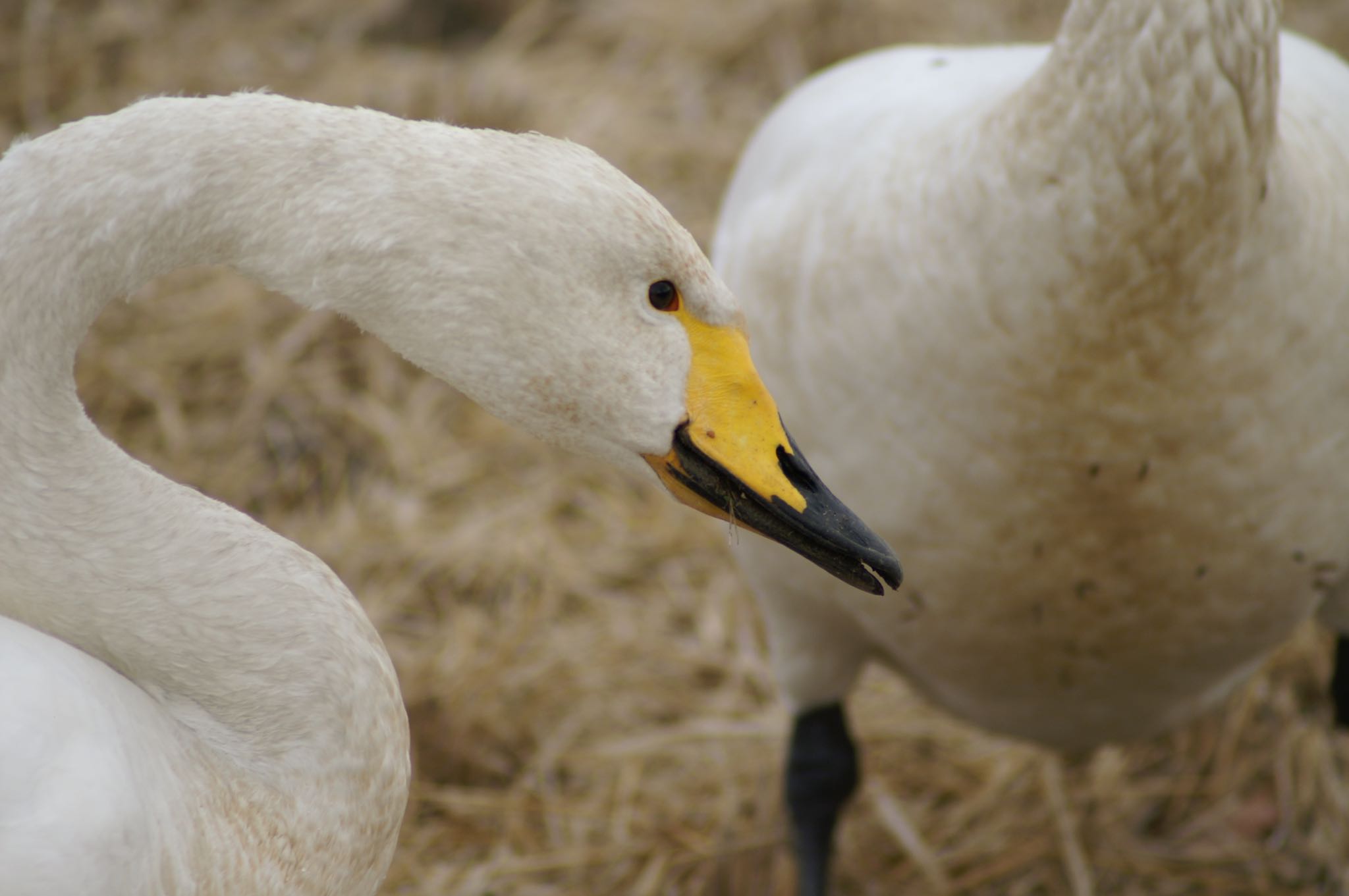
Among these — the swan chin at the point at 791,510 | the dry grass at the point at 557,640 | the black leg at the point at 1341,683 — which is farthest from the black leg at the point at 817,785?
the swan chin at the point at 791,510

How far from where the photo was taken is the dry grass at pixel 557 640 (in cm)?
229

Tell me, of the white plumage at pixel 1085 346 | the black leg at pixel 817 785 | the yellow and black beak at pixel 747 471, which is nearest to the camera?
the yellow and black beak at pixel 747 471

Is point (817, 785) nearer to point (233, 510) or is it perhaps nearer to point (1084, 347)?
point (1084, 347)

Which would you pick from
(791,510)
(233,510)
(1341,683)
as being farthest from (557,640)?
(791,510)

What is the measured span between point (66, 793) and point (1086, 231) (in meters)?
1.00

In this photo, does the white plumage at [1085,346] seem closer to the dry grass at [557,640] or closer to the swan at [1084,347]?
the swan at [1084,347]

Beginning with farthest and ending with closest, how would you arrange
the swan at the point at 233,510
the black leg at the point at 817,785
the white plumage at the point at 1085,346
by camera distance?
the black leg at the point at 817,785 → the white plumage at the point at 1085,346 → the swan at the point at 233,510

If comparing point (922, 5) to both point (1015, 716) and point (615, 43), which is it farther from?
point (1015, 716)

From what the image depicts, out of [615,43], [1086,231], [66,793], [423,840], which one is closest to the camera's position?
[66,793]

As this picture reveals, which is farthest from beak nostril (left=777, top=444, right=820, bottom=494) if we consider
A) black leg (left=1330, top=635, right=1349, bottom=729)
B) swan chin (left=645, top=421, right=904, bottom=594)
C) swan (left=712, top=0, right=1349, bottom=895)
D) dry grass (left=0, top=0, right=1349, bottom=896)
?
dry grass (left=0, top=0, right=1349, bottom=896)

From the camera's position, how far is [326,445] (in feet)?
9.81

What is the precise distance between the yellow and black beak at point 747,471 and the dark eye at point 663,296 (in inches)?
0.5

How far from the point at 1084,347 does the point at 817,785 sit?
3.12 feet

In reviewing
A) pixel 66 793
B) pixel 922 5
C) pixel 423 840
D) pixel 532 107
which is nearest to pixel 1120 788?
pixel 423 840
